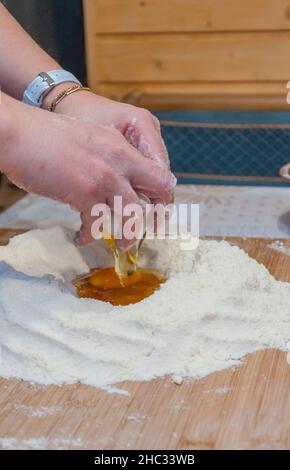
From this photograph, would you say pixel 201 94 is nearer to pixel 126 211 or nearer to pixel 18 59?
pixel 18 59

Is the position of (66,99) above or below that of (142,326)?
above

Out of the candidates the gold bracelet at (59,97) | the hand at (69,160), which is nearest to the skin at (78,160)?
the hand at (69,160)

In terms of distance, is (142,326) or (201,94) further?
(201,94)

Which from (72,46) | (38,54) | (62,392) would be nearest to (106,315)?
(62,392)

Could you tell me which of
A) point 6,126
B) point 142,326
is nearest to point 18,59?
point 6,126

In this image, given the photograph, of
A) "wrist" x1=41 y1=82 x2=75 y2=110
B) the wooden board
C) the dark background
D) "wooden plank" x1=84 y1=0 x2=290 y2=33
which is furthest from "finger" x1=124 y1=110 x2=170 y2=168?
"wooden plank" x1=84 y1=0 x2=290 y2=33

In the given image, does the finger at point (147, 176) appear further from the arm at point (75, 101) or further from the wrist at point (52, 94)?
the wrist at point (52, 94)

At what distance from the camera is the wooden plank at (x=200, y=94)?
1.62m

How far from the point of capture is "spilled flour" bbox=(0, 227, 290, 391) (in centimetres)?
72

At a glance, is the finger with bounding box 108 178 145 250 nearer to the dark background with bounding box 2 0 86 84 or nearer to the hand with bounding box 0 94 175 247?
the hand with bounding box 0 94 175 247

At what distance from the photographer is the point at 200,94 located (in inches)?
68.8

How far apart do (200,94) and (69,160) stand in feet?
3.60

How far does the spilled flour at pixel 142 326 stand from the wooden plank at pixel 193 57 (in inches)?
39.3
